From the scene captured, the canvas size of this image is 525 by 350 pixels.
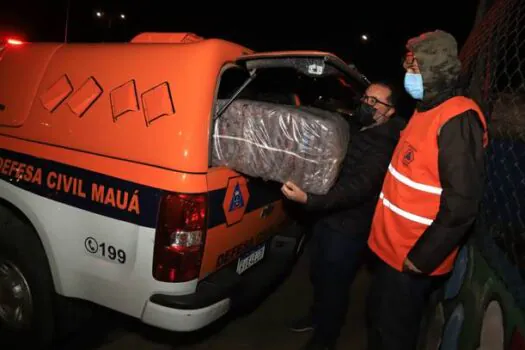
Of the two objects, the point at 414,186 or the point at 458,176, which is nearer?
the point at 458,176

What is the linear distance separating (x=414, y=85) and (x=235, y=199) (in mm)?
1189

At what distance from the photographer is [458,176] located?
1882 millimetres

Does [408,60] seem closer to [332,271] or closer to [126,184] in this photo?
[332,271]

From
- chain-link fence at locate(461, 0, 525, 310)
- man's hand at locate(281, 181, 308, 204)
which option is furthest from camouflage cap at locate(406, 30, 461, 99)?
man's hand at locate(281, 181, 308, 204)

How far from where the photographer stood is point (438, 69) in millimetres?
2045

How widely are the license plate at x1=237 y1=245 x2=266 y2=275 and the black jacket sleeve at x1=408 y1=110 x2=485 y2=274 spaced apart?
4.27 feet

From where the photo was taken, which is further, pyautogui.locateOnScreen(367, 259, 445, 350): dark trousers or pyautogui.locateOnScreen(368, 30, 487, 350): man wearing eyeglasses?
pyautogui.locateOnScreen(367, 259, 445, 350): dark trousers

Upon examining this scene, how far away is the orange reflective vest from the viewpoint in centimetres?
199

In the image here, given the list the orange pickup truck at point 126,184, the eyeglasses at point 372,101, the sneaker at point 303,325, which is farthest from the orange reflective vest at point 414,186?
the sneaker at point 303,325

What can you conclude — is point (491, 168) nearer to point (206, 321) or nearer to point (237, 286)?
point (237, 286)

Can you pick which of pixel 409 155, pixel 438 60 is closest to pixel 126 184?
pixel 409 155

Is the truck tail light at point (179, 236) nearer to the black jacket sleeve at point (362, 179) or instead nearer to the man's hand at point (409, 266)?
the black jacket sleeve at point (362, 179)

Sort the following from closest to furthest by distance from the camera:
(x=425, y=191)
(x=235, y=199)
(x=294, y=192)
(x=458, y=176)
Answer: (x=458, y=176) < (x=425, y=191) < (x=294, y=192) < (x=235, y=199)

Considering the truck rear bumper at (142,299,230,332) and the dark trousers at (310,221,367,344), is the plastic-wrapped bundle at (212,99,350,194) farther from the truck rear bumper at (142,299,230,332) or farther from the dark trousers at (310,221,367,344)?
the truck rear bumper at (142,299,230,332)
